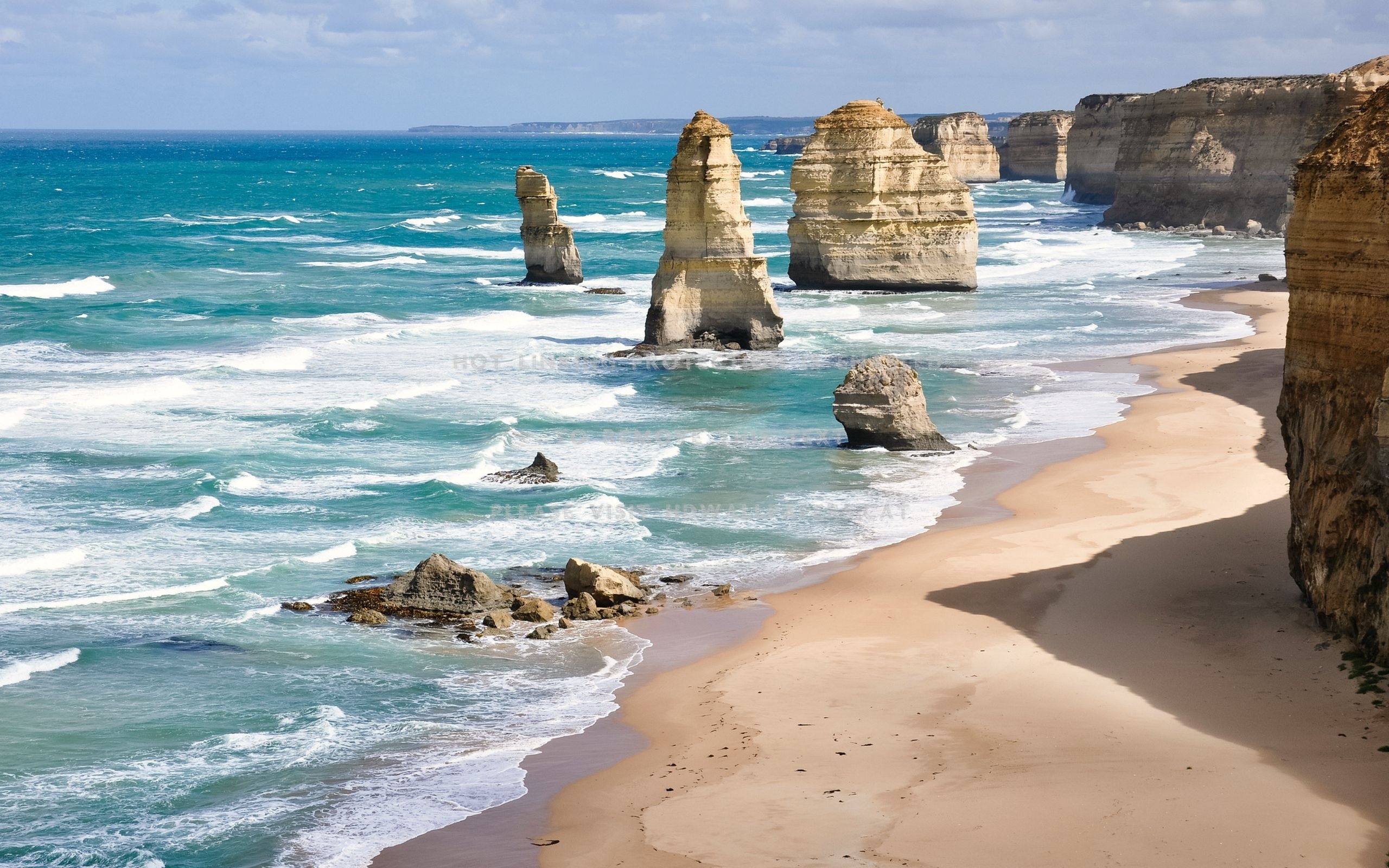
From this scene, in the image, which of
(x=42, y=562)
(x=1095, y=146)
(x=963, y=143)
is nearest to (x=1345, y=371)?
(x=42, y=562)

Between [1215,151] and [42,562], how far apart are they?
68431 mm

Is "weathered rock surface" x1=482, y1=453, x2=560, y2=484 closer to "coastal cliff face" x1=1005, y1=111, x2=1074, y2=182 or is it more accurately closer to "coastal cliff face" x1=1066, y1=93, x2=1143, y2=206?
"coastal cliff face" x1=1066, y1=93, x2=1143, y2=206

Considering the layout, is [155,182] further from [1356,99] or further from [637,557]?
[637,557]

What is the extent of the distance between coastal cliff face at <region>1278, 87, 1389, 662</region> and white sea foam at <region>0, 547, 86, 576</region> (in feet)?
51.1

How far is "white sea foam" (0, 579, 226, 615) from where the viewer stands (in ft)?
58.3

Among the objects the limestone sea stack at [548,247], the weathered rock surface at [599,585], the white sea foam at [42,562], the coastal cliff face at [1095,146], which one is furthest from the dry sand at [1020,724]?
the coastal cliff face at [1095,146]

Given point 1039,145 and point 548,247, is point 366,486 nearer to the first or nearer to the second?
point 548,247

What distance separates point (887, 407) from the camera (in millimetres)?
26000

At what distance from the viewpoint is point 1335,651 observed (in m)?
13.7

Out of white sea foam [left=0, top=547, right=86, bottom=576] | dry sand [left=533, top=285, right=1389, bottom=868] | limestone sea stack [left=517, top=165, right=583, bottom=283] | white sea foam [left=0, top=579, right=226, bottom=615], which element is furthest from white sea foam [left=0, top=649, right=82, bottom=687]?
limestone sea stack [left=517, top=165, right=583, bottom=283]

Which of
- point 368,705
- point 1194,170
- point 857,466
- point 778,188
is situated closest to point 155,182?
point 778,188

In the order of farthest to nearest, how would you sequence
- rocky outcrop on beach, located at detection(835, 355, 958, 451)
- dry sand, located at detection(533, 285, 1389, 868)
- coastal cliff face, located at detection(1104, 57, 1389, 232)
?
coastal cliff face, located at detection(1104, 57, 1389, 232) < rocky outcrop on beach, located at detection(835, 355, 958, 451) < dry sand, located at detection(533, 285, 1389, 868)

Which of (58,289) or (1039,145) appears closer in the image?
(58,289)

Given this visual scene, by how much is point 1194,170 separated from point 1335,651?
224ft
